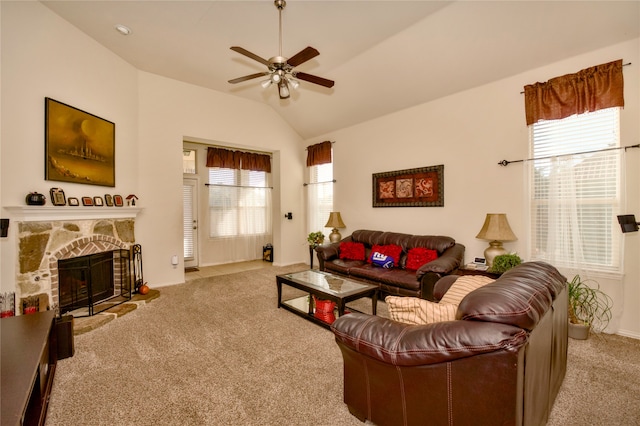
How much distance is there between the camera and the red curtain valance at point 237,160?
629cm

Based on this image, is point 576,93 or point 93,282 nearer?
point 576,93

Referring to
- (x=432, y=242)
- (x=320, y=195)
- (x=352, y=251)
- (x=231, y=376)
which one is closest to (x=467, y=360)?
(x=231, y=376)

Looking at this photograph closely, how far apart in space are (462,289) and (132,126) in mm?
4815

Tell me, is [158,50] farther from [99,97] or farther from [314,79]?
[314,79]

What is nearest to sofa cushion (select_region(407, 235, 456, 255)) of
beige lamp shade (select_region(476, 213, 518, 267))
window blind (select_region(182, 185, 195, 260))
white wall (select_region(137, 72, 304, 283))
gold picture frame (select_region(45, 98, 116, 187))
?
beige lamp shade (select_region(476, 213, 518, 267))

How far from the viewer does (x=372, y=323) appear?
5.02 ft

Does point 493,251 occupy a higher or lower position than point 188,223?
lower

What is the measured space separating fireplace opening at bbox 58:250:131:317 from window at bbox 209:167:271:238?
95.2 inches

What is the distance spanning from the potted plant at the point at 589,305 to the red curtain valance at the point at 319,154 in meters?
4.28

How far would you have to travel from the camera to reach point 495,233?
3.42m

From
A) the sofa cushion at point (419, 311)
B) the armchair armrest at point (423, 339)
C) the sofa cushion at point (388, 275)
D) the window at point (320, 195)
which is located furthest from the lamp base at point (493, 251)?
the window at point (320, 195)

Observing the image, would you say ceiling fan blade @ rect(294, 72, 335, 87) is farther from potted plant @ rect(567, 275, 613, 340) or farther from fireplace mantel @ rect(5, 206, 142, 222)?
potted plant @ rect(567, 275, 613, 340)

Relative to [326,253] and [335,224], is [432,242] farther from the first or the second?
[335,224]

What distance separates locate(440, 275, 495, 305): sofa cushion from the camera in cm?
194
